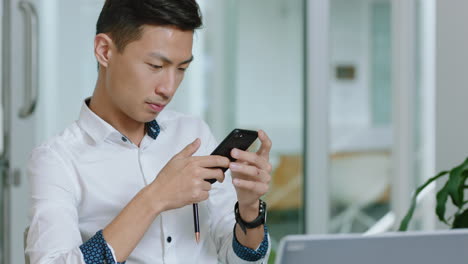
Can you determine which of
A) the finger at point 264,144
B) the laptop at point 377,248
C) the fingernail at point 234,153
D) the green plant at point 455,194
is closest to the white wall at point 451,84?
the green plant at point 455,194

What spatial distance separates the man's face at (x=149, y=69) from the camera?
1238mm

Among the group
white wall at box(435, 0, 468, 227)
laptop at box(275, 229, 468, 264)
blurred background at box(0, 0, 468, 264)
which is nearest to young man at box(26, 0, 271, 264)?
laptop at box(275, 229, 468, 264)

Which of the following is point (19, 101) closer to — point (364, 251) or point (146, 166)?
point (146, 166)

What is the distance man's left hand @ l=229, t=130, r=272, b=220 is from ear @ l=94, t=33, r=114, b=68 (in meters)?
0.34

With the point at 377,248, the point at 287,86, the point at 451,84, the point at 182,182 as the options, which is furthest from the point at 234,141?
the point at 287,86

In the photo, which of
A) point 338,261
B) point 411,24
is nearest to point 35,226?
point 338,261

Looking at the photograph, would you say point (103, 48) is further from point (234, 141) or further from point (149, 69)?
point (234, 141)

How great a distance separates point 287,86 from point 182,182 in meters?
1.68

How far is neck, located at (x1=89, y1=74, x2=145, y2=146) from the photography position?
1374 millimetres

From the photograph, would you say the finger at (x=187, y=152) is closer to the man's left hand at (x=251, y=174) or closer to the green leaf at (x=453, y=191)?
the man's left hand at (x=251, y=174)

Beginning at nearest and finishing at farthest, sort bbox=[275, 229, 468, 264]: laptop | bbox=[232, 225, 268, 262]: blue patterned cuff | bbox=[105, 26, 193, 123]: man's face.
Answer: bbox=[275, 229, 468, 264]: laptop < bbox=[105, 26, 193, 123]: man's face < bbox=[232, 225, 268, 262]: blue patterned cuff

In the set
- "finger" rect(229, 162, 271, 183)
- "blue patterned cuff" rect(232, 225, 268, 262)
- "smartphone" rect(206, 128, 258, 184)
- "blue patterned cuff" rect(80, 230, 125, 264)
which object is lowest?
"blue patterned cuff" rect(232, 225, 268, 262)

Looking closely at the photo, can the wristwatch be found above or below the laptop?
below

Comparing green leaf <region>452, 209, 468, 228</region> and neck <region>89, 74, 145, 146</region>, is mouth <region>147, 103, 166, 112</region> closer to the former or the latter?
neck <region>89, 74, 145, 146</region>
